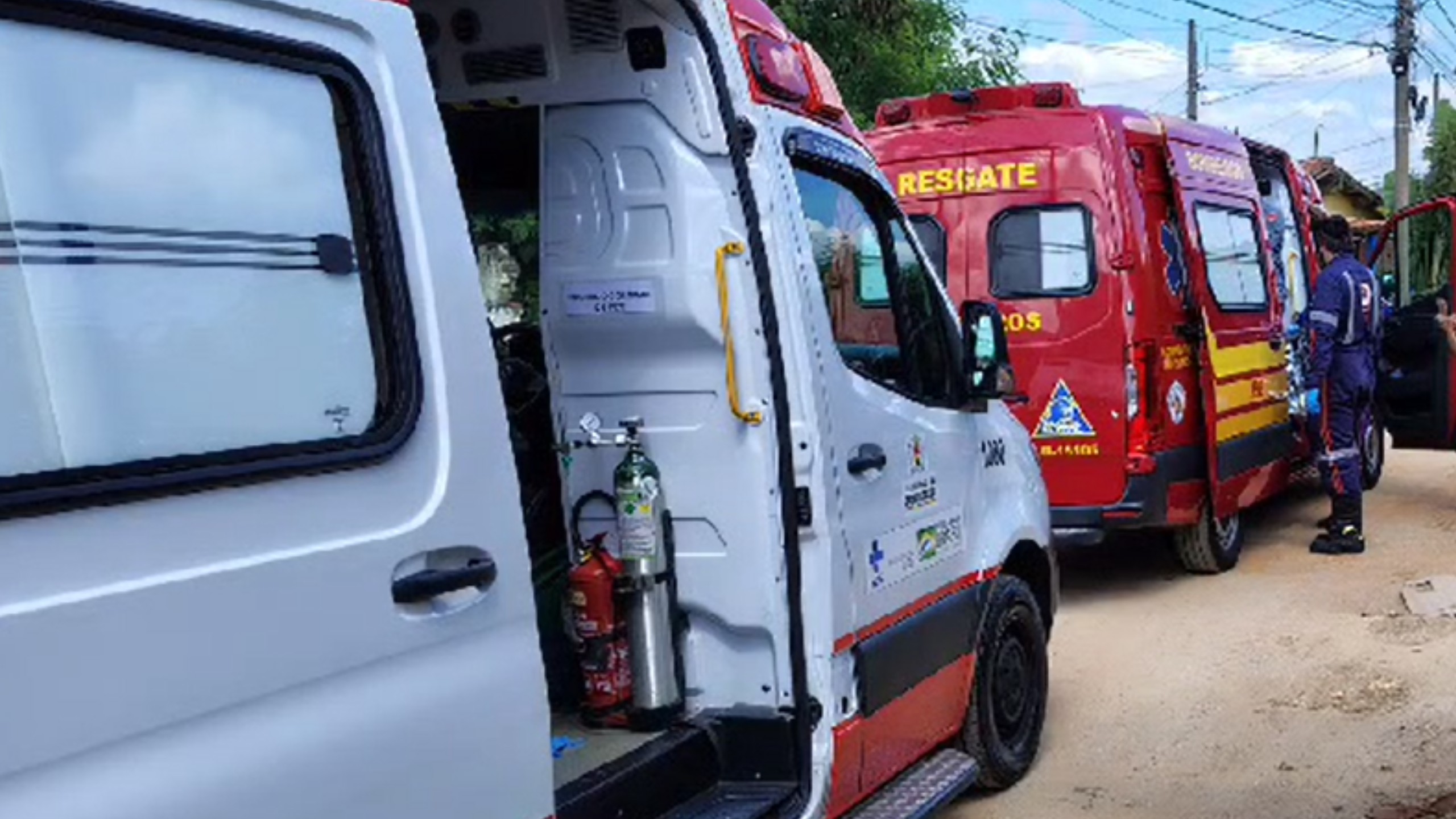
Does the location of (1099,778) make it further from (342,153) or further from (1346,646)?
(342,153)

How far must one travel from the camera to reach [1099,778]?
212 inches

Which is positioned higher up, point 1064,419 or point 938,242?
point 938,242

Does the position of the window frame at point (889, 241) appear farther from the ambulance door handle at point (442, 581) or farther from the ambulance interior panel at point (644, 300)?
the ambulance door handle at point (442, 581)

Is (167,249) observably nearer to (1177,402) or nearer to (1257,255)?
(1177,402)

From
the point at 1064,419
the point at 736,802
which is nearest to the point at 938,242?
the point at 1064,419

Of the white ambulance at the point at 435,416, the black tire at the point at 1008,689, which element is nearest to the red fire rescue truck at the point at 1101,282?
the black tire at the point at 1008,689

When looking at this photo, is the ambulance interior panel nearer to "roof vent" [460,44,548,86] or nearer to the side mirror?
"roof vent" [460,44,548,86]

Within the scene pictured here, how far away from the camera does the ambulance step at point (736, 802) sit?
3592 millimetres

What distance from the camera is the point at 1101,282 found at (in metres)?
7.66

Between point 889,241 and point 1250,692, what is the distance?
3.04m

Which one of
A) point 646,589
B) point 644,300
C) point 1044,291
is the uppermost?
point 644,300

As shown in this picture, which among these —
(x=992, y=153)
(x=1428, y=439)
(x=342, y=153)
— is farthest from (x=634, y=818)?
(x=1428, y=439)

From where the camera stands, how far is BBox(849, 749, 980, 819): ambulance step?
13.8ft

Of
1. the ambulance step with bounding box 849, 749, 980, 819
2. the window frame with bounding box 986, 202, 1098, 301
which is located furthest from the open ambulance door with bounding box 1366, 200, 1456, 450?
the ambulance step with bounding box 849, 749, 980, 819
